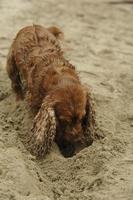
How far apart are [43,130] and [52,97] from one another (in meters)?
0.32

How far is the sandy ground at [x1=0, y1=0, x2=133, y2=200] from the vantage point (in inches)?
194

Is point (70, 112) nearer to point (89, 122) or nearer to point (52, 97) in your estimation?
point (52, 97)

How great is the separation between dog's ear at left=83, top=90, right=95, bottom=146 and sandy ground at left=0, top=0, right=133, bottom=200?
0.42ft

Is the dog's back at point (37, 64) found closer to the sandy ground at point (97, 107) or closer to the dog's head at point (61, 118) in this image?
the dog's head at point (61, 118)

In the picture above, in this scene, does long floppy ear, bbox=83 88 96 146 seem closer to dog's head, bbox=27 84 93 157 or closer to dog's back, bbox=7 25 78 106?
dog's head, bbox=27 84 93 157

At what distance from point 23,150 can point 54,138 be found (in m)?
0.32

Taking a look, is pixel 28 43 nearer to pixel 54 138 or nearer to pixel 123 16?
pixel 54 138

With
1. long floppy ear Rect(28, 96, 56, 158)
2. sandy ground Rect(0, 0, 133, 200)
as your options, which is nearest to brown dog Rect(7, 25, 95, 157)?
long floppy ear Rect(28, 96, 56, 158)

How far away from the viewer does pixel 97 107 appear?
21.0ft

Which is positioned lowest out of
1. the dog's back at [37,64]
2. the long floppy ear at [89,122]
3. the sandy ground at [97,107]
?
the sandy ground at [97,107]

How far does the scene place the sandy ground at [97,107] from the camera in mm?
4922

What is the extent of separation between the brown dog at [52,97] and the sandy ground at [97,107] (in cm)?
16

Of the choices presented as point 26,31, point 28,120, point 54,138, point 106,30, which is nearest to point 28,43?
point 26,31

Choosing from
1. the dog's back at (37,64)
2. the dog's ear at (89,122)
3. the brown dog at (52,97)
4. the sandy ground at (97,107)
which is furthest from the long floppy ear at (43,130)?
the dog's ear at (89,122)
